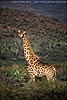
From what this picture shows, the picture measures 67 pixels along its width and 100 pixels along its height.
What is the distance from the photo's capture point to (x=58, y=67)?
5395 millimetres

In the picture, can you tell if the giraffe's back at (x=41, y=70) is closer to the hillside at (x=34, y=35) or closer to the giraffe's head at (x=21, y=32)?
the hillside at (x=34, y=35)

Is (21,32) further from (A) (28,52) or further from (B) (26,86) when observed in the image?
(B) (26,86)

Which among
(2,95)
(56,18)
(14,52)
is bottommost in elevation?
(2,95)

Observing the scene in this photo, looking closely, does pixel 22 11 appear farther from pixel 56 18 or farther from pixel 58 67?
pixel 58 67

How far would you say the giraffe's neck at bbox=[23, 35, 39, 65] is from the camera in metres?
5.26

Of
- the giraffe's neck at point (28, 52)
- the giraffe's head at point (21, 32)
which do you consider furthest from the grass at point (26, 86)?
the giraffe's head at point (21, 32)

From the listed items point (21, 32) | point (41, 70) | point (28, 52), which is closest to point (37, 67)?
point (41, 70)

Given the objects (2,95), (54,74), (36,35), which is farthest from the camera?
(36,35)

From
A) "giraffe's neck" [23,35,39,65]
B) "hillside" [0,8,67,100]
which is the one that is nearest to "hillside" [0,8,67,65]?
"hillside" [0,8,67,100]

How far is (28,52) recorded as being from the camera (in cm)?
530

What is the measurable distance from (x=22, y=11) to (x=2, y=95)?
1.36m

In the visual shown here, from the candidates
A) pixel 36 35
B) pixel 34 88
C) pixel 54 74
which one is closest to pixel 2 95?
pixel 34 88

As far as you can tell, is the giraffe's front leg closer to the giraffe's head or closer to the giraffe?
the giraffe

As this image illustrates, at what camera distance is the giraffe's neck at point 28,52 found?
17.3 feet
